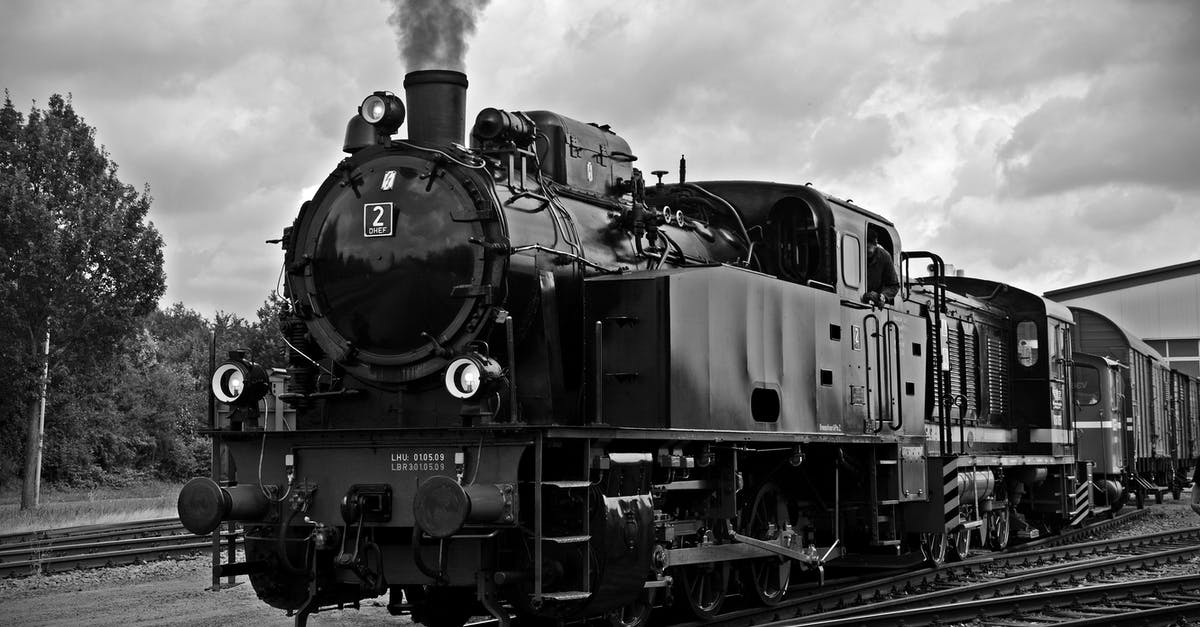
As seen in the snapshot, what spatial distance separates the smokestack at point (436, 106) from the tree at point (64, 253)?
17.3 metres

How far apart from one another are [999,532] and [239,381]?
11157 mm

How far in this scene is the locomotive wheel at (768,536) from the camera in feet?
33.7

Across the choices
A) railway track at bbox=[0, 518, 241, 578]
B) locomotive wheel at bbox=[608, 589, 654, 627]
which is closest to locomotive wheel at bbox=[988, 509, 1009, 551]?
locomotive wheel at bbox=[608, 589, 654, 627]

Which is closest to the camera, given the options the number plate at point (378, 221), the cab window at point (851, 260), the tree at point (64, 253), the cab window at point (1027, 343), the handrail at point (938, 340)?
the number plate at point (378, 221)

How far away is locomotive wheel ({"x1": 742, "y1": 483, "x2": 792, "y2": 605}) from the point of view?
10281mm

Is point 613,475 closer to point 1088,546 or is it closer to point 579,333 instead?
point 579,333

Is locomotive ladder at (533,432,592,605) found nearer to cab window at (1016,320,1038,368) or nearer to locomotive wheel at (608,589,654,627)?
locomotive wheel at (608,589,654,627)

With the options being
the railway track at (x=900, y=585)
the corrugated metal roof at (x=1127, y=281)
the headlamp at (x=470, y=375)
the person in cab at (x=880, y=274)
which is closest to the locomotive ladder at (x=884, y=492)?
the railway track at (x=900, y=585)

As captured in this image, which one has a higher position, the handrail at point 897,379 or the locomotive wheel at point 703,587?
the handrail at point 897,379

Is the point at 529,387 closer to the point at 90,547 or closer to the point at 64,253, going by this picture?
the point at 90,547

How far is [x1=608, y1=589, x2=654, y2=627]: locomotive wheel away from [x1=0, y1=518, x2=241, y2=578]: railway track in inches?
188

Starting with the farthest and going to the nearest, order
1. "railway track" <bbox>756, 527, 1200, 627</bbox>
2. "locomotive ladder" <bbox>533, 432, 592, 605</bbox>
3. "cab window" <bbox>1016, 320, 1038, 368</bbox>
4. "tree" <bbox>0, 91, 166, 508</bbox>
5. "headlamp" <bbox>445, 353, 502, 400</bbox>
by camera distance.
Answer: "tree" <bbox>0, 91, 166, 508</bbox> → "cab window" <bbox>1016, 320, 1038, 368</bbox> → "railway track" <bbox>756, 527, 1200, 627</bbox> → "headlamp" <bbox>445, 353, 502, 400</bbox> → "locomotive ladder" <bbox>533, 432, 592, 605</bbox>

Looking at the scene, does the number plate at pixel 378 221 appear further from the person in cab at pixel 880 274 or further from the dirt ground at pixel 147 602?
the person in cab at pixel 880 274

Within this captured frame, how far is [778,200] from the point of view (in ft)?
36.3
